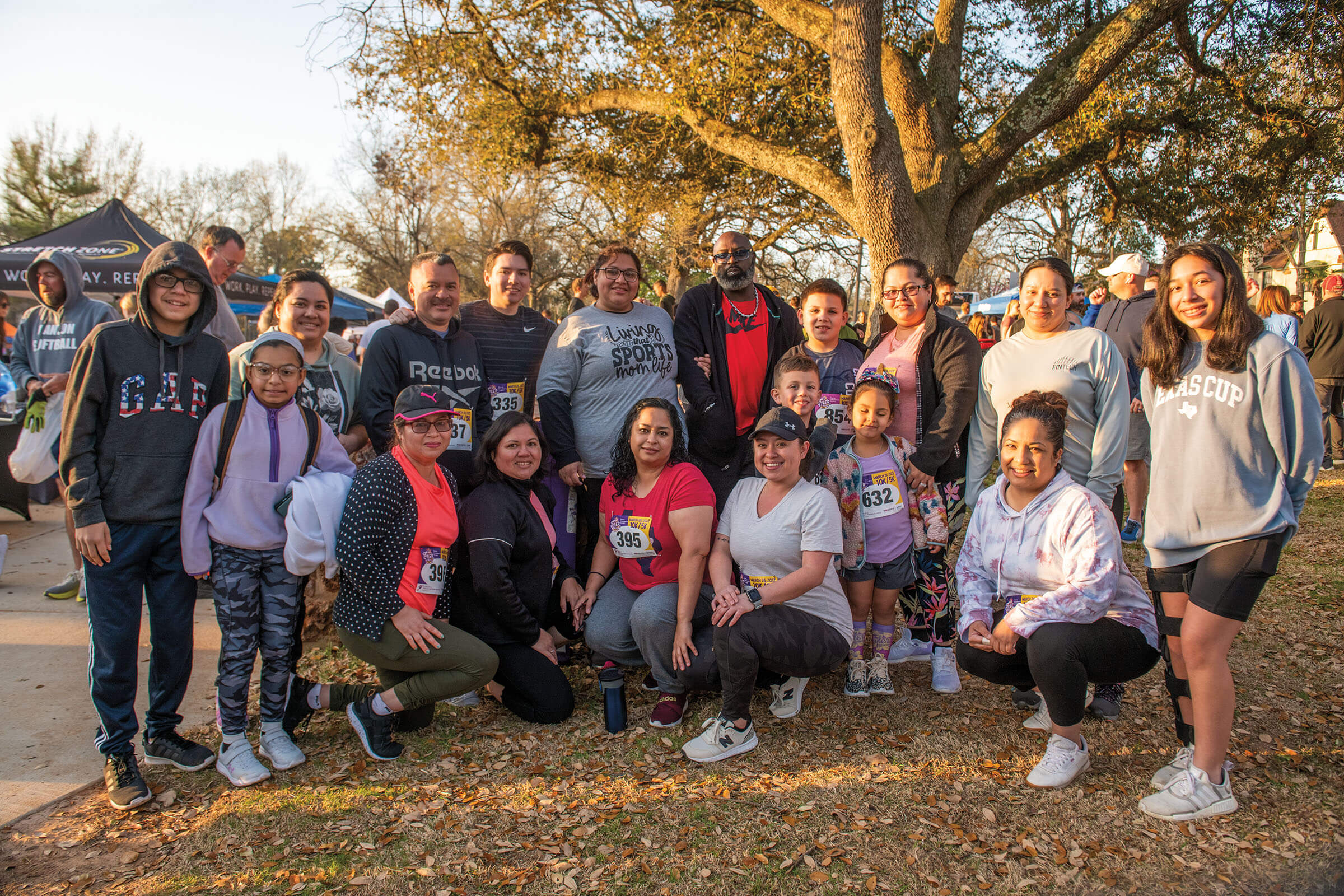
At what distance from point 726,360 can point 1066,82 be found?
20.2 ft

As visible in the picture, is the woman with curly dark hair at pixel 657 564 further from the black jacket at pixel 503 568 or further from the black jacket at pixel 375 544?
the black jacket at pixel 375 544

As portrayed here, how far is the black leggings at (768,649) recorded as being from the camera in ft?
10.9

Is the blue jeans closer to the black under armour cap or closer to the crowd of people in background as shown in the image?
the crowd of people in background

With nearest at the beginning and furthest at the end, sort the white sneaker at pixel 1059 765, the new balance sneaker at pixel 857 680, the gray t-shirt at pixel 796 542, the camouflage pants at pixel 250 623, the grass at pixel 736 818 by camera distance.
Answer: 1. the grass at pixel 736 818
2. the white sneaker at pixel 1059 765
3. the camouflage pants at pixel 250 623
4. the gray t-shirt at pixel 796 542
5. the new balance sneaker at pixel 857 680

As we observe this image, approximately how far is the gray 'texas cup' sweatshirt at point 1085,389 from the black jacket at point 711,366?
1.22 meters

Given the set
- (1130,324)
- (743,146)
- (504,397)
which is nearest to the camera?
(504,397)

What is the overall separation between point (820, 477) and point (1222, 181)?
36.5 ft

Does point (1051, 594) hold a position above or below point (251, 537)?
below

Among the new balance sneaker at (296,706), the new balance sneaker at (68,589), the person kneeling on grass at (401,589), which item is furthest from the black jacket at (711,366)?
the new balance sneaker at (68,589)

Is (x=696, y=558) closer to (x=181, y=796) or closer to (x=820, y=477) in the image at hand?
(x=820, y=477)

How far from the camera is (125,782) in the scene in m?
2.95

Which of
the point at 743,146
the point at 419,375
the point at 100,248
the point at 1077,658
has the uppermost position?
the point at 743,146

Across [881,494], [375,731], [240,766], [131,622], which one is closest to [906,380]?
[881,494]

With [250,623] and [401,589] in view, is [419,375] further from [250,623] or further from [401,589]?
[250,623]
